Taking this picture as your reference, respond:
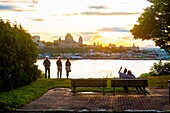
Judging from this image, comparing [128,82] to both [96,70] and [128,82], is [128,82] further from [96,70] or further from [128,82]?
[96,70]

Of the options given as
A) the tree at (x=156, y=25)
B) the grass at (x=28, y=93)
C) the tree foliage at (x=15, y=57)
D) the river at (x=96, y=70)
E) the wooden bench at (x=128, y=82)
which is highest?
the tree at (x=156, y=25)

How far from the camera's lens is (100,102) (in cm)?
1725

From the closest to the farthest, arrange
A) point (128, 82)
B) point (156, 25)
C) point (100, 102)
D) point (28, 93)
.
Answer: point (100, 102) < point (128, 82) < point (28, 93) < point (156, 25)

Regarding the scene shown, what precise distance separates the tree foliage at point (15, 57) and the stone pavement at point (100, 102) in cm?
196

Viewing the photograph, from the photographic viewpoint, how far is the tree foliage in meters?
20.6

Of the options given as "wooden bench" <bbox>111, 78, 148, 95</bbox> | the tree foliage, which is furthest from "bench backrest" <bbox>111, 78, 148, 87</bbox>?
the tree foliage

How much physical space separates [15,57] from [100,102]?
6645 mm

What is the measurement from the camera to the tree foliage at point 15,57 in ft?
67.7

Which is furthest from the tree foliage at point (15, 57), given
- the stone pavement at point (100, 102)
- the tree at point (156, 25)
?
the tree at point (156, 25)

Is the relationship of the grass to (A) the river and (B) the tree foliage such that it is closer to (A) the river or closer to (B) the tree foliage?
(B) the tree foliage

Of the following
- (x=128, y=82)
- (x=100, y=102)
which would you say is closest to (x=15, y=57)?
(x=128, y=82)

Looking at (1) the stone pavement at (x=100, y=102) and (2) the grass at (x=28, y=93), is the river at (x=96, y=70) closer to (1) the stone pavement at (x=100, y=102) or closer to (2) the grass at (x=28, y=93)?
(2) the grass at (x=28, y=93)

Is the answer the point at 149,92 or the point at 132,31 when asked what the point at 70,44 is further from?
the point at 149,92

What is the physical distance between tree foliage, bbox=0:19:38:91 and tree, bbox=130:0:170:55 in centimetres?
881
